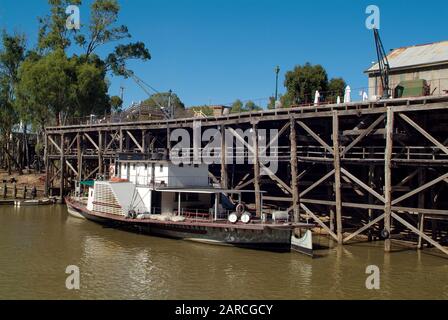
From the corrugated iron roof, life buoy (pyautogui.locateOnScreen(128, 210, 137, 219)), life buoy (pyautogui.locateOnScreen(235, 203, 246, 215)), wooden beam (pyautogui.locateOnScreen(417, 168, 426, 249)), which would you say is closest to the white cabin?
life buoy (pyautogui.locateOnScreen(128, 210, 137, 219))

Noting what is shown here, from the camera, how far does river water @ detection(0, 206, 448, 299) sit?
18.4 m

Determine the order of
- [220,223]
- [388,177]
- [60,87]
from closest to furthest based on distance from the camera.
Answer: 1. [388,177]
2. [220,223]
3. [60,87]

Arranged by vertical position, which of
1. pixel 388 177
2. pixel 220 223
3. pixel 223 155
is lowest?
pixel 220 223

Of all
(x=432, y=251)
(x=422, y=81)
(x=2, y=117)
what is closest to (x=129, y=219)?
(x=432, y=251)

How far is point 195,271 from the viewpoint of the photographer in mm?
21312

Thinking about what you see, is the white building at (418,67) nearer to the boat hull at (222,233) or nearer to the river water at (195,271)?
the river water at (195,271)

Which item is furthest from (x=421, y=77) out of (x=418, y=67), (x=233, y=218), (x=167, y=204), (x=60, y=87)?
(x=60, y=87)

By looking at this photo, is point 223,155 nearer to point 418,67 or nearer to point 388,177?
point 388,177

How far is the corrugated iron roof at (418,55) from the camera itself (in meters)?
32.4

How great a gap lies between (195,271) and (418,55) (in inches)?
968

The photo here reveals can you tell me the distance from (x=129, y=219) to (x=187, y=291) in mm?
12107

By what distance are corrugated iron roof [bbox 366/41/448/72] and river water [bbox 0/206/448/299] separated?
13963 mm
